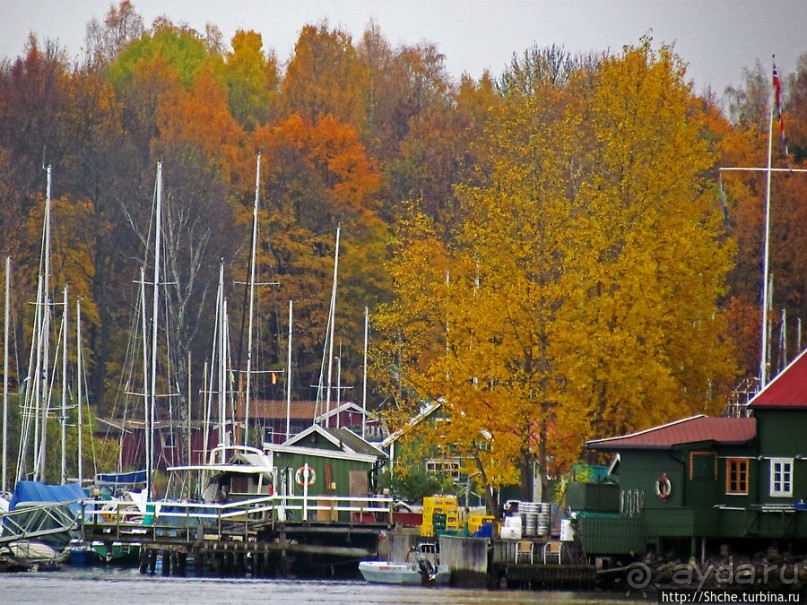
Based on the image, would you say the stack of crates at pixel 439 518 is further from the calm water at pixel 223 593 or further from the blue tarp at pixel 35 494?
the blue tarp at pixel 35 494

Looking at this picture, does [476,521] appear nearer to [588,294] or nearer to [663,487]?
[588,294]

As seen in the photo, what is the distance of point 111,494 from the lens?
246ft

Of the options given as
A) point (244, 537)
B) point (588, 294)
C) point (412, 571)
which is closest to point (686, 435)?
point (588, 294)

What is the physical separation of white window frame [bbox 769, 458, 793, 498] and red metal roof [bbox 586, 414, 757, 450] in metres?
0.98

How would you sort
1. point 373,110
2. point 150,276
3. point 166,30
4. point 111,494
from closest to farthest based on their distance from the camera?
point 111,494
point 150,276
point 373,110
point 166,30

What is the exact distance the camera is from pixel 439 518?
188ft

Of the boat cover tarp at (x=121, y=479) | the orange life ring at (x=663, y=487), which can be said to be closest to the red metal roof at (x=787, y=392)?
the orange life ring at (x=663, y=487)

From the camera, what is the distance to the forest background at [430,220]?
54.5 meters

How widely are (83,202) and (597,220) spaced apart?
51904mm

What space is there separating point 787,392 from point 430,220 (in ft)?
61.5

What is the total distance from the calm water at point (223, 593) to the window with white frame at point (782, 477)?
206 inches

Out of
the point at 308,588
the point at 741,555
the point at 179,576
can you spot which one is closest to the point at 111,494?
the point at 179,576

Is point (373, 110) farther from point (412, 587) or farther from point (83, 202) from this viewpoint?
point (412, 587)

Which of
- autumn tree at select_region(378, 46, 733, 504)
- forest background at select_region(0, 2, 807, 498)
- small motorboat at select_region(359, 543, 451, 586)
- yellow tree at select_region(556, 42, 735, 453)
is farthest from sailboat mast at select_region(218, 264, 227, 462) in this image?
yellow tree at select_region(556, 42, 735, 453)
